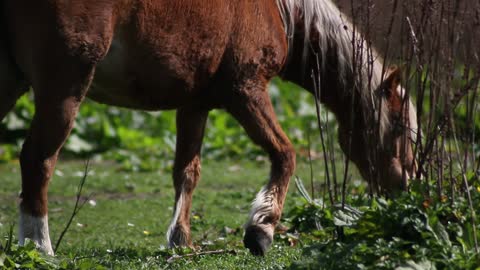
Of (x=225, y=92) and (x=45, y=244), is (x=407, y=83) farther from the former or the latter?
(x=45, y=244)

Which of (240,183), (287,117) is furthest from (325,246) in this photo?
(287,117)

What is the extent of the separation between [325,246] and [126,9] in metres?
1.80

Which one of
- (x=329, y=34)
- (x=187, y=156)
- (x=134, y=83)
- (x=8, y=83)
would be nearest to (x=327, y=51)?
(x=329, y=34)

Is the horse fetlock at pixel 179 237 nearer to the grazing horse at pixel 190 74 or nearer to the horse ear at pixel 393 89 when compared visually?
the grazing horse at pixel 190 74

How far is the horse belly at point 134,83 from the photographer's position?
549cm

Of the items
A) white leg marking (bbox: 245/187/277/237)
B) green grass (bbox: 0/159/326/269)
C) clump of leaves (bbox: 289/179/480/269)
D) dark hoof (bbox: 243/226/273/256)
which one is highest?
clump of leaves (bbox: 289/179/480/269)

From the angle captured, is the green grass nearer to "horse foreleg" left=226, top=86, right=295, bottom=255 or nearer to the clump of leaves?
"horse foreleg" left=226, top=86, right=295, bottom=255

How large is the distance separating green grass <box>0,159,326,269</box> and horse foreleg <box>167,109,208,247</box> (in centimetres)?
32

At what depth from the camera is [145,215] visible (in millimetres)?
8281

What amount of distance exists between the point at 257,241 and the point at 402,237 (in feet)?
4.84

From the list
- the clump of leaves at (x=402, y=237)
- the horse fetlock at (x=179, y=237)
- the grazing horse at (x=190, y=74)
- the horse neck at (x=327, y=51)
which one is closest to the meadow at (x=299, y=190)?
the clump of leaves at (x=402, y=237)

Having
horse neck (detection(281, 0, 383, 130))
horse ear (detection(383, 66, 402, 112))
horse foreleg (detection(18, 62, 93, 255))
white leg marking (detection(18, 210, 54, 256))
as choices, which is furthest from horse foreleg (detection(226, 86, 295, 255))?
white leg marking (detection(18, 210, 54, 256))

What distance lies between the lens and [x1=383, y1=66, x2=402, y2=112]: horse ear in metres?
6.61

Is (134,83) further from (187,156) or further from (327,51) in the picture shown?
(327,51)
